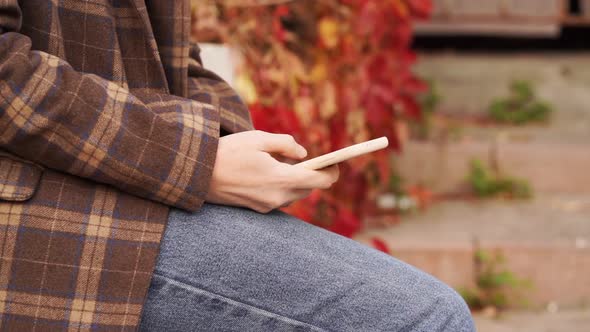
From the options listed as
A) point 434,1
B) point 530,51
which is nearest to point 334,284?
point 434,1

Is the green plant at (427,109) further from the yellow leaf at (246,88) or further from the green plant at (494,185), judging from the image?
the yellow leaf at (246,88)

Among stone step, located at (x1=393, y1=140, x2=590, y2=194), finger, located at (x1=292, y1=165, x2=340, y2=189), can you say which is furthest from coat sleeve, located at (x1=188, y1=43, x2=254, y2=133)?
stone step, located at (x1=393, y1=140, x2=590, y2=194)

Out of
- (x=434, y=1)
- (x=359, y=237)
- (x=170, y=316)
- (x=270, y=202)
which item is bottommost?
(x=359, y=237)

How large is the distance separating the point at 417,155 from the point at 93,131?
291 centimetres

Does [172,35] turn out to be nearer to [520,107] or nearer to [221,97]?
[221,97]

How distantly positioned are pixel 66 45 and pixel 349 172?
220 centimetres

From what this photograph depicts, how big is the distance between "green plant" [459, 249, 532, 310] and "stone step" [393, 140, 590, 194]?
2.59ft

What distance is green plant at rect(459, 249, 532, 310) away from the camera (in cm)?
320

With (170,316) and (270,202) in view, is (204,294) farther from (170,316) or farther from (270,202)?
(270,202)

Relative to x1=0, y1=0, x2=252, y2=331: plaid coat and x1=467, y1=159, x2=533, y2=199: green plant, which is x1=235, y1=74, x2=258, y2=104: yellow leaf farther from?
x1=0, y1=0, x2=252, y2=331: plaid coat

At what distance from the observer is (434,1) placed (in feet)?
15.7

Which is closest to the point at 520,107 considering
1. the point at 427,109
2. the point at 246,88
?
the point at 427,109

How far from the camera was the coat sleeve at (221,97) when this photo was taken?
56.7 inches

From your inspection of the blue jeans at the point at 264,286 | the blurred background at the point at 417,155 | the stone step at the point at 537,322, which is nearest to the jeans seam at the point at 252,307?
the blue jeans at the point at 264,286
